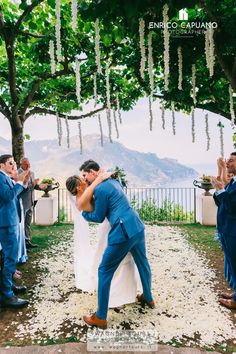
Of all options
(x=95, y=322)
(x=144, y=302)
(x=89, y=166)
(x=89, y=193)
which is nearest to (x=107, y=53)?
(x=89, y=166)

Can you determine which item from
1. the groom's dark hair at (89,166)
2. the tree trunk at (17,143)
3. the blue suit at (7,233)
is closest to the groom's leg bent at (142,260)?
the groom's dark hair at (89,166)

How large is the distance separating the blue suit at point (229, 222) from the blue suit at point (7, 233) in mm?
2618

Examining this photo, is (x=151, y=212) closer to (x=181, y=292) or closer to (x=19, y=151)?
(x=19, y=151)

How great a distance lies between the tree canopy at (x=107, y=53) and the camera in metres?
4.12

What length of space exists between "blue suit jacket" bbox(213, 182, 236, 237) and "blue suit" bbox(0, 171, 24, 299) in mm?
2603

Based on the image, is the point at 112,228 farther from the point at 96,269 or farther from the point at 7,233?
the point at 7,233

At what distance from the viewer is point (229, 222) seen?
12.5ft

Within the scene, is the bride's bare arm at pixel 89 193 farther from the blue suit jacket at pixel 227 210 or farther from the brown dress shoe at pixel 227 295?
the brown dress shoe at pixel 227 295

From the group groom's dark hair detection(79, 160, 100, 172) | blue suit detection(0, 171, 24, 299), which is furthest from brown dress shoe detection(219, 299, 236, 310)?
blue suit detection(0, 171, 24, 299)

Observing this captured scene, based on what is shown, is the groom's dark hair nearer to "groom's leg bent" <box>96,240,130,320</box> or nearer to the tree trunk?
Answer: "groom's leg bent" <box>96,240,130,320</box>

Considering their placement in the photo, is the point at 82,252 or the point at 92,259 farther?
the point at 82,252

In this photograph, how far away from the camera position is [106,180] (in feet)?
11.7

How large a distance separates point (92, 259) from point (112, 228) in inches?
35.2

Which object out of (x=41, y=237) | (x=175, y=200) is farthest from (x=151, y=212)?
(x=41, y=237)
